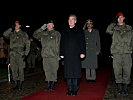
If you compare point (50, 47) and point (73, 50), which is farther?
point (50, 47)

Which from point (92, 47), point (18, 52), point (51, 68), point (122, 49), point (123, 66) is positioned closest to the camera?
point (122, 49)

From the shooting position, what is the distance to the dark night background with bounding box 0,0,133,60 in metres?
25.5

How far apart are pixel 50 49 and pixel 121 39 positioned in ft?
6.37

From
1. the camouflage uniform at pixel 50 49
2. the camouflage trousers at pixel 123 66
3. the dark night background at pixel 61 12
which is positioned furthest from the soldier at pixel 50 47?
the dark night background at pixel 61 12

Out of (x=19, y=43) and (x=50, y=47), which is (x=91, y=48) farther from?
(x=19, y=43)

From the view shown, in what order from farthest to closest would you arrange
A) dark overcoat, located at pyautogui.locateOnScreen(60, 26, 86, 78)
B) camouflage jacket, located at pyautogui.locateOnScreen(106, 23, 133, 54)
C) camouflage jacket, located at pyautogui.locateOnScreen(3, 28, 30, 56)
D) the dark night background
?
1. the dark night background
2. camouflage jacket, located at pyautogui.locateOnScreen(3, 28, 30, 56)
3. camouflage jacket, located at pyautogui.locateOnScreen(106, 23, 133, 54)
4. dark overcoat, located at pyautogui.locateOnScreen(60, 26, 86, 78)

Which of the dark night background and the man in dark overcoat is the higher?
the dark night background

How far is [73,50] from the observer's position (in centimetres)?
786

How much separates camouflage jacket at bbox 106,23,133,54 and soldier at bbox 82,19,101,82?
2.18 m

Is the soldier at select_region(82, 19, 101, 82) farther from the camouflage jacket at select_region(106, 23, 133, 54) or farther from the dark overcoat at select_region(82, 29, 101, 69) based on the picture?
the camouflage jacket at select_region(106, 23, 133, 54)

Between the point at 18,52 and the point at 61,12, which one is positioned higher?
the point at 61,12

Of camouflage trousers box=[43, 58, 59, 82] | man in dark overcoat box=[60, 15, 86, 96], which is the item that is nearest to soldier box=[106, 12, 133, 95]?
man in dark overcoat box=[60, 15, 86, 96]

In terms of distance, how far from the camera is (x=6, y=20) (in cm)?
2491

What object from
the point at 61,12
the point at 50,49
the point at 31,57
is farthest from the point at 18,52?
the point at 61,12
